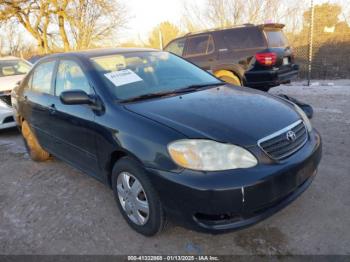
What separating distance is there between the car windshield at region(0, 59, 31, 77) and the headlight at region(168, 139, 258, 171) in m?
6.47

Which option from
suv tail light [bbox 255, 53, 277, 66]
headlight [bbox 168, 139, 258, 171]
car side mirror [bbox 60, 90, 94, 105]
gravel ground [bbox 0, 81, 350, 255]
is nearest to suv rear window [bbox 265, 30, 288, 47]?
suv tail light [bbox 255, 53, 277, 66]

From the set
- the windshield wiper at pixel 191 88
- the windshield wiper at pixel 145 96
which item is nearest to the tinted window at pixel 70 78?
the windshield wiper at pixel 145 96

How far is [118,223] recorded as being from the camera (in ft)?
9.36

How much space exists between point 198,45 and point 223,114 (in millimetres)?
5836

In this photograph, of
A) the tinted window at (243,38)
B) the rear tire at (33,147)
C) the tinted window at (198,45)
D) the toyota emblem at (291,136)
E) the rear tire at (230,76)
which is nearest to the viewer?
the toyota emblem at (291,136)

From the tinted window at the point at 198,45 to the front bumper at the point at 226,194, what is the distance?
589 centimetres

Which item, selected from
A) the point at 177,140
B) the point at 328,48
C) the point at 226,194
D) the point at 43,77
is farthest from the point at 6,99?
the point at 328,48

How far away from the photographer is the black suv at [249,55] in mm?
6645

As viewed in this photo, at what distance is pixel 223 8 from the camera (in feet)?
47.6

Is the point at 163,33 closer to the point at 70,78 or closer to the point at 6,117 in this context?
the point at 6,117

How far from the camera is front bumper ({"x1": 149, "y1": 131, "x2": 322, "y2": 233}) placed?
6.71 feet

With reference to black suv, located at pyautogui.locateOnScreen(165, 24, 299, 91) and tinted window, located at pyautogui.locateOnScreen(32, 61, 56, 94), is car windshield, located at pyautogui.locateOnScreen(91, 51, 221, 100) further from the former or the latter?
black suv, located at pyautogui.locateOnScreen(165, 24, 299, 91)

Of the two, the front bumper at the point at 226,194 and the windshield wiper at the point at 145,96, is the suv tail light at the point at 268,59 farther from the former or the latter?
the front bumper at the point at 226,194

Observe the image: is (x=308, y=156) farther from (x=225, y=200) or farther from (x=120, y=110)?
(x=120, y=110)
